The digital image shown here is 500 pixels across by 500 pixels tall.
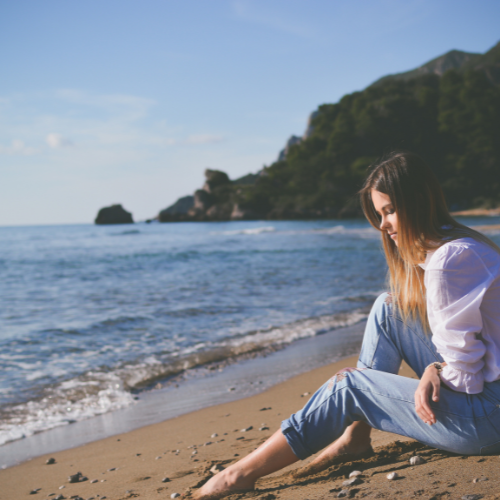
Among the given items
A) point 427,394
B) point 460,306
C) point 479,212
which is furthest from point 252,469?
point 479,212

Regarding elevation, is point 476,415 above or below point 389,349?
below

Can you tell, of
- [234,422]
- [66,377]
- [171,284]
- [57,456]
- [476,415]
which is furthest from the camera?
[171,284]

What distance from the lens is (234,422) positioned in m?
3.29

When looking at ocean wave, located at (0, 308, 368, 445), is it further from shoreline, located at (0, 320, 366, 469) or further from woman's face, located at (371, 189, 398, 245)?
woman's face, located at (371, 189, 398, 245)

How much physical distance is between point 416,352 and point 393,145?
70.6m

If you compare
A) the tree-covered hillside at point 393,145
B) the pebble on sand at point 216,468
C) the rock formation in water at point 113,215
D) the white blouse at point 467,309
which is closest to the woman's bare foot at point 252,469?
the pebble on sand at point 216,468

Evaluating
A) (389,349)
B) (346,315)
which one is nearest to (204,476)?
(389,349)

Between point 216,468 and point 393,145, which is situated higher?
point 393,145

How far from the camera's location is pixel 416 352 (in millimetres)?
1933

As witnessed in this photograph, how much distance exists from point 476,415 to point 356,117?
74.3 metres

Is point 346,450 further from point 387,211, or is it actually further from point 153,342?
point 153,342

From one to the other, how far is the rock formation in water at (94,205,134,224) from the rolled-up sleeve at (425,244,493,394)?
91.8 m

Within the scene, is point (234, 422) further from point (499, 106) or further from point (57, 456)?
point (499, 106)

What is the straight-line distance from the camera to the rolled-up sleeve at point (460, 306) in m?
1.46
